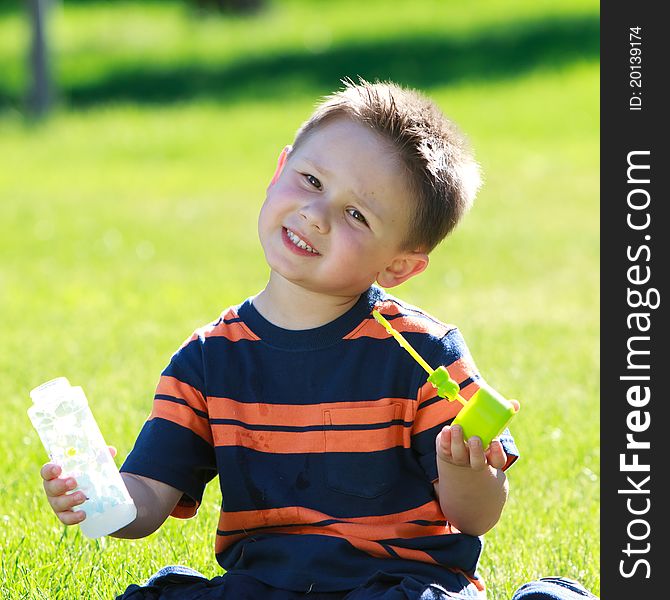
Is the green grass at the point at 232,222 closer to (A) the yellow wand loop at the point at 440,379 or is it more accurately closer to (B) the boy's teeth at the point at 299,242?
(A) the yellow wand loop at the point at 440,379

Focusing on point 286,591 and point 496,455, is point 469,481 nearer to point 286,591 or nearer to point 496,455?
point 496,455

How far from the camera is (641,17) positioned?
359cm

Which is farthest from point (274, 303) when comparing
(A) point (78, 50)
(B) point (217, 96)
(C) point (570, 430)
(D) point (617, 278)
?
(A) point (78, 50)

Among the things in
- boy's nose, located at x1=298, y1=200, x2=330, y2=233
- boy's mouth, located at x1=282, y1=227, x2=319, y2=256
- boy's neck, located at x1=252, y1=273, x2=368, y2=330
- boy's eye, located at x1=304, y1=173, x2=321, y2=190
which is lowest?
boy's neck, located at x1=252, y1=273, x2=368, y2=330

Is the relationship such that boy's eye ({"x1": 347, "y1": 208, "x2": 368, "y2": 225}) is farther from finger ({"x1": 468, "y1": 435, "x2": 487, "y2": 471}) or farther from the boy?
finger ({"x1": 468, "y1": 435, "x2": 487, "y2": 471})

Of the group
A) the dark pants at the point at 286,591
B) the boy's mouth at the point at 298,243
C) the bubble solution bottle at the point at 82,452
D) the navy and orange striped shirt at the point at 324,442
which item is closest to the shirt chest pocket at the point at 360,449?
the navy and orange striped shirt at the point at 324,442

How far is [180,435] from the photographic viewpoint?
3.04m

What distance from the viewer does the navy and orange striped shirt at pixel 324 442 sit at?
2943mm

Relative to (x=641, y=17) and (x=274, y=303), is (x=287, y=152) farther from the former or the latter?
(x=641, y=17)

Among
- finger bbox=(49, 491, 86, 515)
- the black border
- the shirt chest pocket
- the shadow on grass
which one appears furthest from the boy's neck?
the shadow on grass

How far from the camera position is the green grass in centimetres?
385

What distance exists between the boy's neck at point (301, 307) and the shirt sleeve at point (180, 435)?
0.21 m

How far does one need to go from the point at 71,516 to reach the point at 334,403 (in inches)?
25.7

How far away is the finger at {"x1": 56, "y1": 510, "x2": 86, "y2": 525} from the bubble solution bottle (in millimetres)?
31
